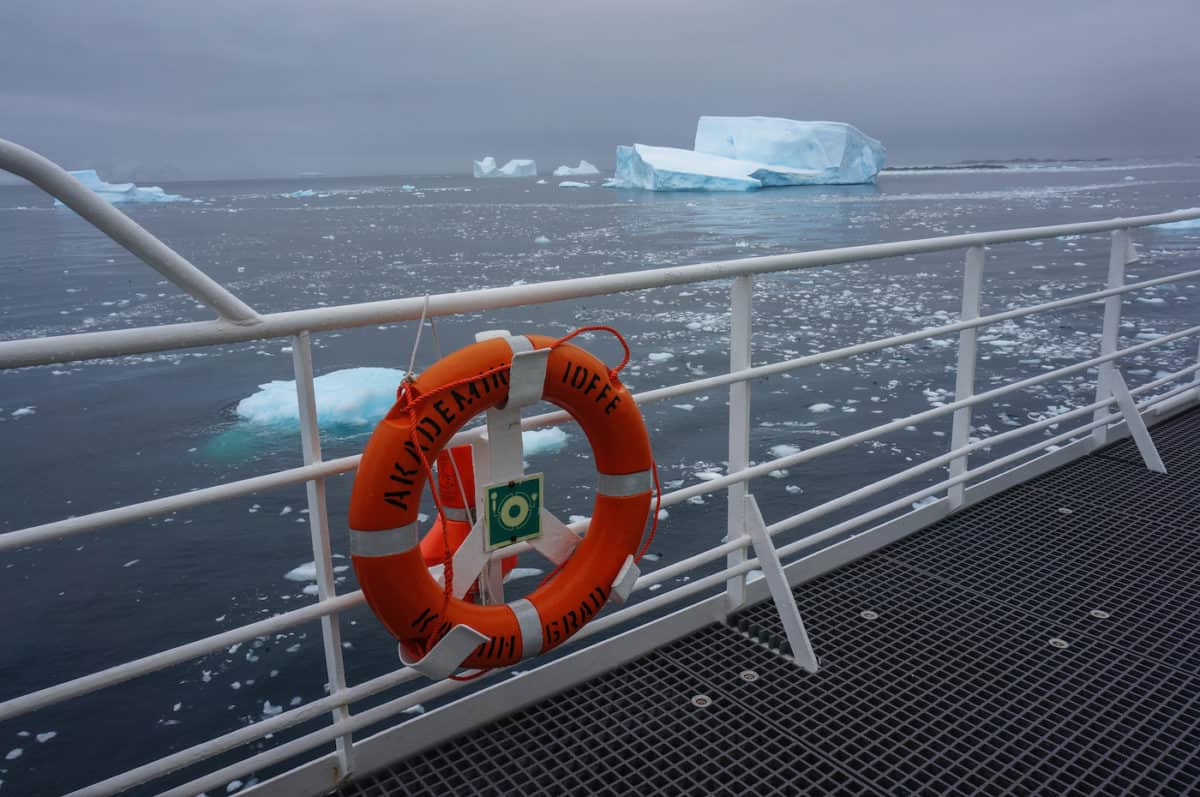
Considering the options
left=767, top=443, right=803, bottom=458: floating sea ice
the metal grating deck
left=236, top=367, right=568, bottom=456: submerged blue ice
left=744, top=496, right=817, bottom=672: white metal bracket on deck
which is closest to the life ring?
the metal grating deck

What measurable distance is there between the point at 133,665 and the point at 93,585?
10.8 ft

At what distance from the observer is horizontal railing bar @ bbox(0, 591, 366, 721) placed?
1033 millimetres

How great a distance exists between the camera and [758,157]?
125 feet

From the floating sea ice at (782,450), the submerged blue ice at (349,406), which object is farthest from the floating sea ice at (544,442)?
the floating sea ice at (782,450)

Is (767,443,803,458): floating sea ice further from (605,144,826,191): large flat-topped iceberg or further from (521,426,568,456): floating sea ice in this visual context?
(605,144,826,191): large flat-topped iceberg

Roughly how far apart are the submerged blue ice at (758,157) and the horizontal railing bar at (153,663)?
34.8m

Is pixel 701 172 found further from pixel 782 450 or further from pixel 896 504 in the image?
pixel 896 504

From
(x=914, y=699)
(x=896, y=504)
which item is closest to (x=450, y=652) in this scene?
(x=914, y=699)

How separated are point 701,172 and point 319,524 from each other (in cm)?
3501

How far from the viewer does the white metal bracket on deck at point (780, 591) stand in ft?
5.35

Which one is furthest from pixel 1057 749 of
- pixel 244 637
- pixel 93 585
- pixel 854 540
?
pixel 93 585

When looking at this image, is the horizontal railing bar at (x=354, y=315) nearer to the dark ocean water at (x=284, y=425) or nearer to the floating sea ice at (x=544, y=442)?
the dark ocean water at (x=284, y=425)

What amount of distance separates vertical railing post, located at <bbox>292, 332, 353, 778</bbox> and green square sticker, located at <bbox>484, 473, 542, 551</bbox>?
22cm

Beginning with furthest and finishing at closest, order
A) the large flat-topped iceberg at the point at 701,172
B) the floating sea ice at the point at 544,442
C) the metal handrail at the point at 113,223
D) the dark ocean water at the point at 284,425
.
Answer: the large flat-topped iceberg at the point at 701,172 < the floating sea ice at the point at 544,442 < the dark ocean water at the point at 284,425 < the metal handrail at the point at 113,223
